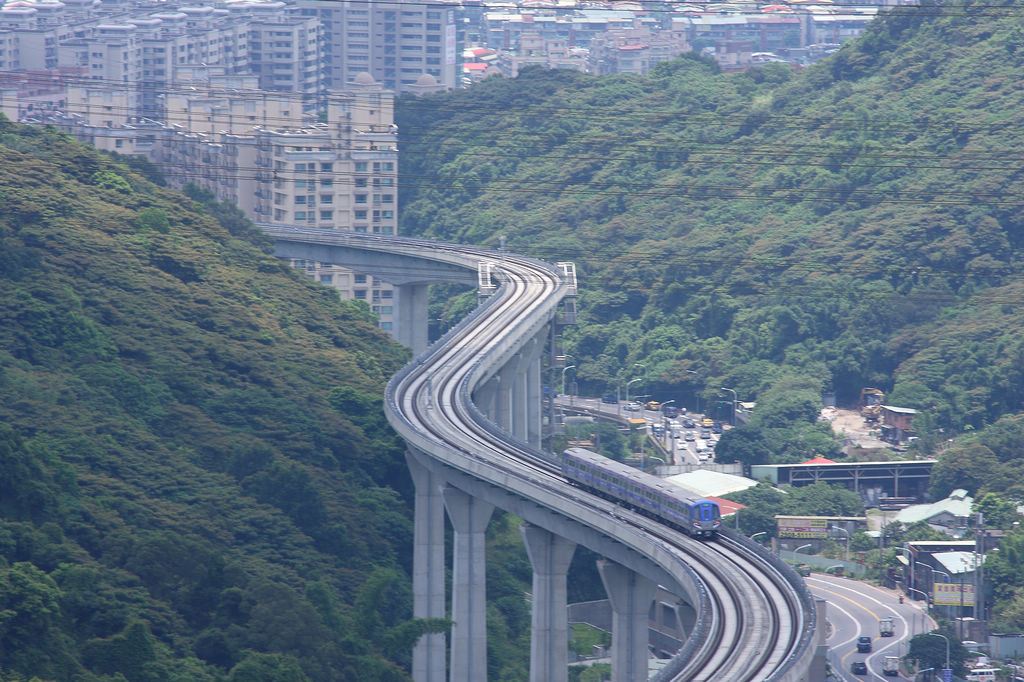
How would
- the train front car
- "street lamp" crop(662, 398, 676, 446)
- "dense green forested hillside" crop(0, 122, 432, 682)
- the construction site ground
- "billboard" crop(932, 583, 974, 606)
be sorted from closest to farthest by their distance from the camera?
the train front car, "dense green forested hillside" crop(0, 122, 432, 682), "billboard" crop(932, 583, 974, 606), the construction site ground, "street lamp" crop(662, 398, 676, 446)

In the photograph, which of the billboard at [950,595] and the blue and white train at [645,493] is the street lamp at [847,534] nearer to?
the billboard at [950,595]

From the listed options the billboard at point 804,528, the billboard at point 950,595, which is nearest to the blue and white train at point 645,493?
the billboard at point 950,595

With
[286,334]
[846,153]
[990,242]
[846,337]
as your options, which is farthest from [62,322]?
[846,153]

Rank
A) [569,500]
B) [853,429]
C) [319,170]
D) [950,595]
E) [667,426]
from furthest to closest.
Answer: [319,170], [667,426], [853,429], [950,595], [569,500]

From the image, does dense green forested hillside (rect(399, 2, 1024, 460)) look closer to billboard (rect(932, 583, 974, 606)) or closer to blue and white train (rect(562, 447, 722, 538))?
billboard (rect(932, 583, 974, 606))

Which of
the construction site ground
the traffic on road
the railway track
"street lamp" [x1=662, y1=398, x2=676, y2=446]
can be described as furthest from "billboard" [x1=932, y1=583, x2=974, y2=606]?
"street lamp" [x1=662, y1=398, x2=676, y2=446]

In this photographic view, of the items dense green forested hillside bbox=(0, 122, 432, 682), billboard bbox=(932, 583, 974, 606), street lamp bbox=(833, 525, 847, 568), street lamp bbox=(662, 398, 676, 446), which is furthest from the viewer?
street lamp bbox=(662, 398, 676, 446)

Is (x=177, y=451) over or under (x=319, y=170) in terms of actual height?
under

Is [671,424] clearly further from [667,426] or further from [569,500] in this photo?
[569,500]

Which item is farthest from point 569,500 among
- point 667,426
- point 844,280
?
point 844,280
